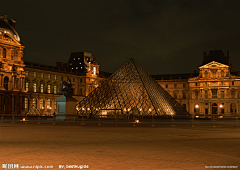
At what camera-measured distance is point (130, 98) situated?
172 feet

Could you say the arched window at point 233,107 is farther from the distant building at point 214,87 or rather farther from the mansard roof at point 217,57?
the mansard roof at point 217,57

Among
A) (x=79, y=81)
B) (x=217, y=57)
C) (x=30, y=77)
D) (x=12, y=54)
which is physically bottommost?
(x=30, y=77)

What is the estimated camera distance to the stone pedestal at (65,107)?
35.4 metres

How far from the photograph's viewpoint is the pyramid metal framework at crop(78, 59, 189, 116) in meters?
50.8

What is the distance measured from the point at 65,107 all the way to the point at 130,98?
18.1 m

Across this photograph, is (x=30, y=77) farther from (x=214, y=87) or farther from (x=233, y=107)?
(x=233, y=107)

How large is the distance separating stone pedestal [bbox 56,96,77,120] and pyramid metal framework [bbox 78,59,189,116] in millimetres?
14230

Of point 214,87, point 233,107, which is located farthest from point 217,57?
point 233,107

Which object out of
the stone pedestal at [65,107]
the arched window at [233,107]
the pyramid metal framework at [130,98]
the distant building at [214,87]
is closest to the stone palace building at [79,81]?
the distant building at [214,87]

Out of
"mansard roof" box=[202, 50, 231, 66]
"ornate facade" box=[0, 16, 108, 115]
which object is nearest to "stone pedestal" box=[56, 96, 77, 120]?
"ornate facade" box=[0, 16, 108, 115]

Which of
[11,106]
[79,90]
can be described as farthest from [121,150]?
[79,90]

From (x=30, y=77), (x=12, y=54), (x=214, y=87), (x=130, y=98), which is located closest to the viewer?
(x=130, y=98)

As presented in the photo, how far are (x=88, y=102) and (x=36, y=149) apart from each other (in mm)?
41524

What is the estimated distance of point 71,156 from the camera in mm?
Result: 9602
